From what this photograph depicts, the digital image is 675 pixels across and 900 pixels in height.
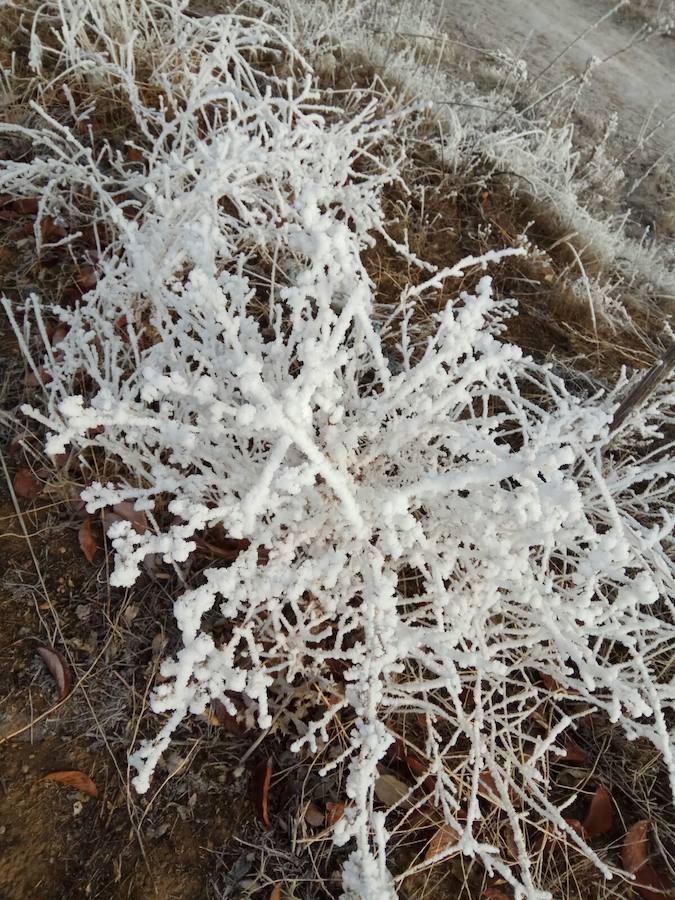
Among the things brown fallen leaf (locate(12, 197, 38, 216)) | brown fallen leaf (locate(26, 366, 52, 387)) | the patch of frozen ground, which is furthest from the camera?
the patch of frozen ground

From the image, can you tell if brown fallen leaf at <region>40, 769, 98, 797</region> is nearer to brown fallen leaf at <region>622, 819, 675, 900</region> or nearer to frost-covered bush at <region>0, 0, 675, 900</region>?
frost-covered bush at <region>0, 0, 675, 900</region>

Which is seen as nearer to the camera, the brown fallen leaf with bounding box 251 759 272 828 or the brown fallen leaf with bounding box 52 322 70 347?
the brown fallen leaf with bounding box 251 759 272 828

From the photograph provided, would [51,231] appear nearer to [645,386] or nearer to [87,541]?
[87,541]

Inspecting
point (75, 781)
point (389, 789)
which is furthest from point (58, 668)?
point (389, 789)

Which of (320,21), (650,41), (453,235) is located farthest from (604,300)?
(650,41)

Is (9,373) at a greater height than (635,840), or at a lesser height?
lesser

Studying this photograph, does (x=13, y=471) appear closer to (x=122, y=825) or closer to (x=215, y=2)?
(x=122, y=825)

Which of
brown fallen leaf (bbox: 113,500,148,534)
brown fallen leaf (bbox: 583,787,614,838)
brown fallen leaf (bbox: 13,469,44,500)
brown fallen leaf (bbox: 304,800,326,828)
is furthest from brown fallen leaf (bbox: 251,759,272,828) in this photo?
brown fallen leaf (bbox: 13,469,44,500)

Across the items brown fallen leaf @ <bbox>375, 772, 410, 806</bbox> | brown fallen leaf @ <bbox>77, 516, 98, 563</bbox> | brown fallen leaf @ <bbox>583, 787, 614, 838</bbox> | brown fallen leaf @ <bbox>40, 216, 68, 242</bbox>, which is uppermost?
brown fallen leaf @ <bbox>583, 787, 614, 838</bbox>
